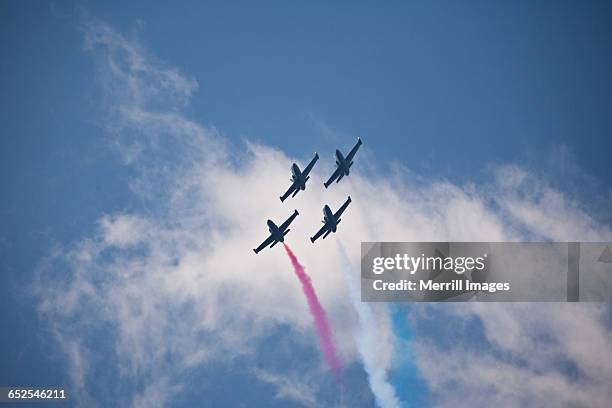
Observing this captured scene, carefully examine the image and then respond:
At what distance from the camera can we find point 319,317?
10812 cm

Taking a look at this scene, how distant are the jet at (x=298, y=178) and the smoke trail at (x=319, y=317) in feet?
27.8

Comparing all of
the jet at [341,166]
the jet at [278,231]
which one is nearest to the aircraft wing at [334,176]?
the jet at [341,166]

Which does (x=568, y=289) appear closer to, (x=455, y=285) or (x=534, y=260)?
(x=534, y=260)

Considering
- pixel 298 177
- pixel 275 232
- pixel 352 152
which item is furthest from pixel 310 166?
pixel 275 232

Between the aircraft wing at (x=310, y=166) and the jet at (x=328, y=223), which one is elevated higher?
the aircraft wing at (x=310, y=166)

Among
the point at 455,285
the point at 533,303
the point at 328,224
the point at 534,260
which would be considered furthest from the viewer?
the point at 533,303

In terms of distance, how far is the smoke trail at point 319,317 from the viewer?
104938 mm

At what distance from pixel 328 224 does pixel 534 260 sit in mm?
37246

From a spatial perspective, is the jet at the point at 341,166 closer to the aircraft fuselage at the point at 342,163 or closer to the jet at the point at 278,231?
the aircraft fuselage at the point at 342,163

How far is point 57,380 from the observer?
125 m

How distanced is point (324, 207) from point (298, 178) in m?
5.59

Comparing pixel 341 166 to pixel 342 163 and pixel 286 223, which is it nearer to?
pixel 342 163

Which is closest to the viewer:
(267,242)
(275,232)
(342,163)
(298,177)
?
(275,232)

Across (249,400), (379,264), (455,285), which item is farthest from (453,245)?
(249,400)
